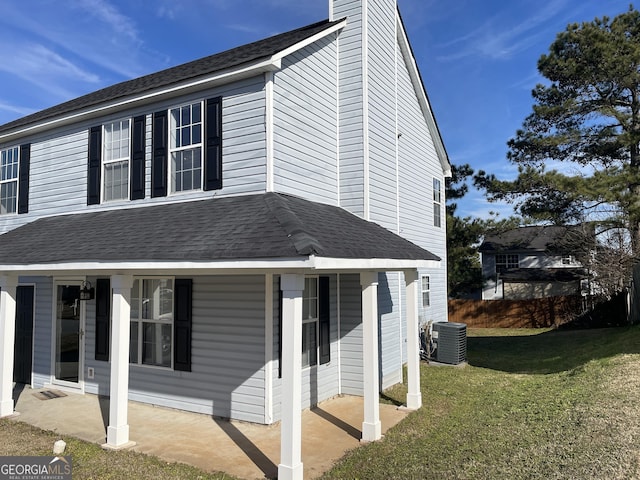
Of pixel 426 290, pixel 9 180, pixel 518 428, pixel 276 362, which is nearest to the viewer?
pixel 518 428

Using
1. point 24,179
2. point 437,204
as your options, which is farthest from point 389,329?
point 24,179

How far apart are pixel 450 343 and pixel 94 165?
976cm

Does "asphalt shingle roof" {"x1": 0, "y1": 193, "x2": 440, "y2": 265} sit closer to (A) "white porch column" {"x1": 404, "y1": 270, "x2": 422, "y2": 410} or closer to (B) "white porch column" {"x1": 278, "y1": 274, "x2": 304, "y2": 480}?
(B) "white porch column" {"x1": 278, "y1": 274, "x2": 304, "y2": 480}

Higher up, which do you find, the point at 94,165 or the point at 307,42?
the point at 307,42

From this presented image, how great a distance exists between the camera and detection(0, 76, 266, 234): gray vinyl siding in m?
7.66

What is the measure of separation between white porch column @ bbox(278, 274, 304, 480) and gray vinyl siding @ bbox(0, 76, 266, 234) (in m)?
2.87

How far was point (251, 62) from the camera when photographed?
740 centimetres

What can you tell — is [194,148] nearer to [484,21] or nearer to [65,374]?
[65,374]

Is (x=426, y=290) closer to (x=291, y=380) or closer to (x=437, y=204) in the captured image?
(x=437, y=204)

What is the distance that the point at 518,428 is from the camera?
6531 mm

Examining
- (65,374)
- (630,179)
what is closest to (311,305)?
(65,374)

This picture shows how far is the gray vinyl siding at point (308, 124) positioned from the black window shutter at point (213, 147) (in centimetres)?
110

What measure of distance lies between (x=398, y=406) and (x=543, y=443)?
2918 millimetres

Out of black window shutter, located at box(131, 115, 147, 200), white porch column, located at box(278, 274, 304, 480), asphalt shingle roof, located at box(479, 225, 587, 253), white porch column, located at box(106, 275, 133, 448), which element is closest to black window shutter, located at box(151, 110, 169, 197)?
black window shutter, located at box(131, 115, 147, 200)
